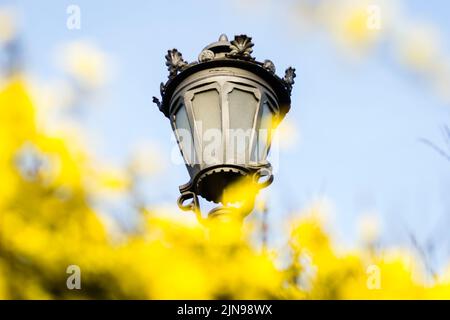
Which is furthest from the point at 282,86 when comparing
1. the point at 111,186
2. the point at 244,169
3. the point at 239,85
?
the point at 111,186

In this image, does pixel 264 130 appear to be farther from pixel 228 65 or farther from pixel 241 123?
pixel 228 65

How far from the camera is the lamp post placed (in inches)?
199

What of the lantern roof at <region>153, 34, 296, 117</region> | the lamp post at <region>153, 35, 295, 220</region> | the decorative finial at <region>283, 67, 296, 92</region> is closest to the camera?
the lamp post at <region>153, 35, 295, 220</region>

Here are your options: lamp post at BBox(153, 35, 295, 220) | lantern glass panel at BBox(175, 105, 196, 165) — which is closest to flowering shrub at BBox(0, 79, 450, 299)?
lamp post at BBox(153, 35, 295, 220)

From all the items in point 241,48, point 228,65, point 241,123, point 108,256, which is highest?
point 241,48

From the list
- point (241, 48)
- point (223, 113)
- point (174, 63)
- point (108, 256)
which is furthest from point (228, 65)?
point (108, 256)

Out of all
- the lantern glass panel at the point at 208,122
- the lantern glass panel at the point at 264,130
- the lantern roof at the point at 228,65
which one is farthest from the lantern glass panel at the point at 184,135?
the lantern glass panel at the point at 264,130

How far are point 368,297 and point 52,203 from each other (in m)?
1.16

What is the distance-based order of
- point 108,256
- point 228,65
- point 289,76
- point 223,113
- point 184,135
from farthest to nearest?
point 289,76 → point 228,65 → point 184,135 → point 223,113 → point 108,256

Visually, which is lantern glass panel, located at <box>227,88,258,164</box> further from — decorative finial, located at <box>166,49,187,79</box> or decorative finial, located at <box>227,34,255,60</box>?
decorative finial, located at <box>166,49,187,79</box>

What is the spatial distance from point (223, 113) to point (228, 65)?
54cm

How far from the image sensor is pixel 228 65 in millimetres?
5691
